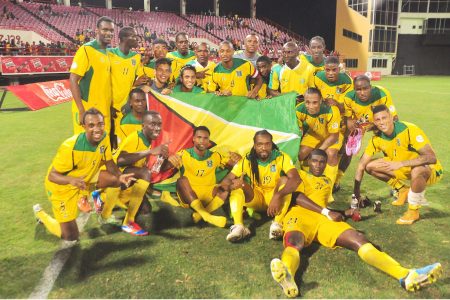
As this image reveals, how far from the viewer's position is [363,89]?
5.34m

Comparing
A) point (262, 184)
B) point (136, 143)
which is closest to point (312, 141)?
point (262, 184)

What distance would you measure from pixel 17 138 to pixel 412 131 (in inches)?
362

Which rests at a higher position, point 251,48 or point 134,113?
point 251,48

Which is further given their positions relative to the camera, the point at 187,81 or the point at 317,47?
the point at 317,47

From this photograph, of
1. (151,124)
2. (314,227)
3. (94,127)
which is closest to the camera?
(314,227)

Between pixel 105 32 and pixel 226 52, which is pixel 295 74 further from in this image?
pixel 105 32

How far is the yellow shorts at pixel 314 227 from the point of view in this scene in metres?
3.59

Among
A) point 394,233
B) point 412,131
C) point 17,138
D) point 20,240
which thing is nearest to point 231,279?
point 394,233

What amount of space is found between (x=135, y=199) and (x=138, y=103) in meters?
1.42

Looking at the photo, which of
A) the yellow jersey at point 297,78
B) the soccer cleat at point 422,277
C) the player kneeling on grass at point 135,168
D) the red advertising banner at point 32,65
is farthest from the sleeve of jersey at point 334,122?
the red advertising banner at point 32,65

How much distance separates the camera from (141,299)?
9.68 feet

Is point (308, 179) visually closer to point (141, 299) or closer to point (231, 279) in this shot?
point (231, 279)

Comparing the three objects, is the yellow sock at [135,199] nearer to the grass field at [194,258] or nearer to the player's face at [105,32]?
the grass field at [194,258]

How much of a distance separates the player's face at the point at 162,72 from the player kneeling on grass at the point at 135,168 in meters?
1.53
